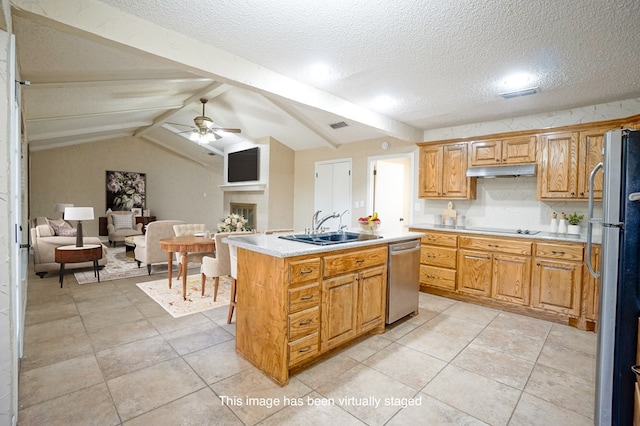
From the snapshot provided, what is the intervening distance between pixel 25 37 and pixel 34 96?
1.81m

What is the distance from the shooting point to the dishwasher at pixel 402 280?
2.96 metres

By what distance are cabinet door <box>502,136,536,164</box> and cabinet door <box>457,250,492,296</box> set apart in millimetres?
1240

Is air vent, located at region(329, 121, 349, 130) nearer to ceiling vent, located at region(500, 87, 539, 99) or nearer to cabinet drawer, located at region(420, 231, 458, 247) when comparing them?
cabinet drawer, located at region(420, 231, 458, 247)

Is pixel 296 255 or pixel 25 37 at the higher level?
pixel 25 37

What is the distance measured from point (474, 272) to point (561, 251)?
3.03 ft

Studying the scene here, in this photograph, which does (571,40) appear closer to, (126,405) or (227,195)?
(126,405)

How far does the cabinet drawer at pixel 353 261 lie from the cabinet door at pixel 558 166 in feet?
7.55

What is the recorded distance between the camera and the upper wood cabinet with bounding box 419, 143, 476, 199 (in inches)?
165

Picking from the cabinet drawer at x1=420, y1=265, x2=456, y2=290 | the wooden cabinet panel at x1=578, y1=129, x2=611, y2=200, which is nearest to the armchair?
the cabinet drawer at x1=420, y1=265, x2=456, y2=290

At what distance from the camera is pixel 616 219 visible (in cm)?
159

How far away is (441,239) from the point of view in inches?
161

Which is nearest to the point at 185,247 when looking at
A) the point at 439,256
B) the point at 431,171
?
the point at 439,256

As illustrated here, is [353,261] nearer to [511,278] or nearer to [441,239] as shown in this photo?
[441,239]

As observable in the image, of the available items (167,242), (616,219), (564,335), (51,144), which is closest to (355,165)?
(167,242)
